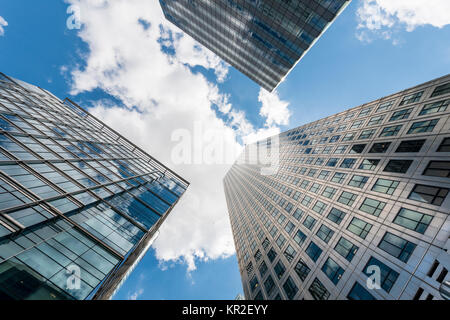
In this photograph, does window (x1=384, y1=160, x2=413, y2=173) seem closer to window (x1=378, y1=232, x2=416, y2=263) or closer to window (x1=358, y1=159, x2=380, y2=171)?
window (x1=358, y1=159, x2=380, y2=171)

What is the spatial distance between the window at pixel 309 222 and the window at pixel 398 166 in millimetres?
10950

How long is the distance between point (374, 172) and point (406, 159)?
11.3 feet

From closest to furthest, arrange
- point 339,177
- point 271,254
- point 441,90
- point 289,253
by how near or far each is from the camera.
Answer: point 441,90
point 289,253
point 339,177
point 271,254

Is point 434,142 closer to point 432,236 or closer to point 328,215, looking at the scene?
point 432,236

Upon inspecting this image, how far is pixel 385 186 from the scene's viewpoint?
20.8 metres

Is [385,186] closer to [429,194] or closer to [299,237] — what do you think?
[429,194]

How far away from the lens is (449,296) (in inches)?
459

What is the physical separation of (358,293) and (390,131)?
68.7 ft

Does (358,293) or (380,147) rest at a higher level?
(380,147)

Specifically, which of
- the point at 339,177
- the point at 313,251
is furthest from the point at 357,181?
the point at 313,251

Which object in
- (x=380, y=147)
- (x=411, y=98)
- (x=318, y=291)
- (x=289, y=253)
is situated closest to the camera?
(x=318, y=291)

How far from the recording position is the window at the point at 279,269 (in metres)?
26.1

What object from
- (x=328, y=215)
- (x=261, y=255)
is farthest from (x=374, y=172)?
(x=261, y=255)

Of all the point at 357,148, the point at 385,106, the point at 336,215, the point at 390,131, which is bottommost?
the point at 336,215
